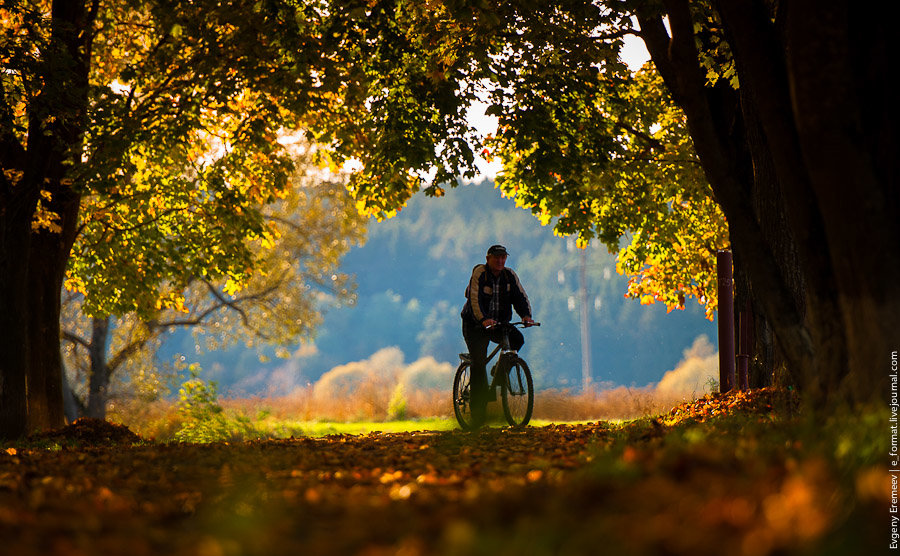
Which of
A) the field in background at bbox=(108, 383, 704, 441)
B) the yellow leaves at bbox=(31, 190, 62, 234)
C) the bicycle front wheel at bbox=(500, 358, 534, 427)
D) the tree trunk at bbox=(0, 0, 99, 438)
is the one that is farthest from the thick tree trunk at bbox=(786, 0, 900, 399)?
the field in background at bbox=(108, 383, 704, 441)

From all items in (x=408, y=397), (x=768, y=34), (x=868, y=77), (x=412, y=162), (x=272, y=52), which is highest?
(x=272, y=52)

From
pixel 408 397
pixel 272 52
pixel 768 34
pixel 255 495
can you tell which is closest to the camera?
pixel 255 495

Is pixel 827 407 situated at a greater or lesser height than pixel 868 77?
lesser

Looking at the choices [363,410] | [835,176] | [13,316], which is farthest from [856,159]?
[363,410]

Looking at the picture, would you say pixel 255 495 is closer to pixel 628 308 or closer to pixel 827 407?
pixel 827 407

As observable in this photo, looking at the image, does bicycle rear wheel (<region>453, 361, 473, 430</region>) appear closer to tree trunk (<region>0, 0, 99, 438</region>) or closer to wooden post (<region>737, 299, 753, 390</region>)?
wooden post (<region>737, 299, 753, 390</region>)

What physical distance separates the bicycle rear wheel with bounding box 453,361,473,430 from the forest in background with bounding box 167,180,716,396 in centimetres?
4883

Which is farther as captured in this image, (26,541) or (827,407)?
(827,407)

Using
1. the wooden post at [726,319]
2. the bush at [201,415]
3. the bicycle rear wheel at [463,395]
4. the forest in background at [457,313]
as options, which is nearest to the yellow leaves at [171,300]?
the bush at [201,415]

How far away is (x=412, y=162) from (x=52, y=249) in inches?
231

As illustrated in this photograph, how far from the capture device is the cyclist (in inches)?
389

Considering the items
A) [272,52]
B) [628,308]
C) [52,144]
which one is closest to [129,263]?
[52,144]

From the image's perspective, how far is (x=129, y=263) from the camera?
14758 mm

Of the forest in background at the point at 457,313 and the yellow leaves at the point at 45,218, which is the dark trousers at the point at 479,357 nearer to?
the yellow leaves at the point at 45,218
